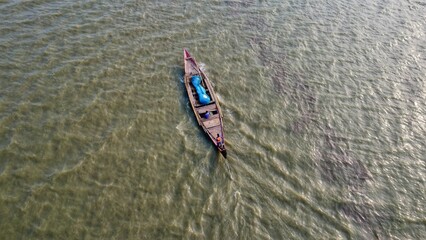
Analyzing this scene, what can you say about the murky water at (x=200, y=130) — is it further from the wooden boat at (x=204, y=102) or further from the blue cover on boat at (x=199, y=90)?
the blue cover on boat at (x=199, y=90)

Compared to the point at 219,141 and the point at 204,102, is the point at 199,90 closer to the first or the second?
the point at 204,102

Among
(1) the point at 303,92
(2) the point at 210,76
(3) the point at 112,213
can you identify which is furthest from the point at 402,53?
(3) the point at 112,213

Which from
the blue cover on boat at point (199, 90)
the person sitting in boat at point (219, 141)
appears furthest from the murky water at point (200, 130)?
the blue cover on boat at point (199, 90)

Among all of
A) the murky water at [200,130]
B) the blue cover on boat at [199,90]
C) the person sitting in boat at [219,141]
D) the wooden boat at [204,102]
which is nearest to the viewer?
the murky water at [200,130]

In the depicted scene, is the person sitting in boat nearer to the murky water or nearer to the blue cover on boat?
the murky water

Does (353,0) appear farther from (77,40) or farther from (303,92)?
(77,40)

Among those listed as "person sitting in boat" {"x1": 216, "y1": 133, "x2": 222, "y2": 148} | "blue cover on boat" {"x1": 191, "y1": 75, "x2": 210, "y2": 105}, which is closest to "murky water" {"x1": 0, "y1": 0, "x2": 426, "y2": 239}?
"person sitting in boat" {"x1": 216, "y1": 133, "x2": 222, "y2": 148}
